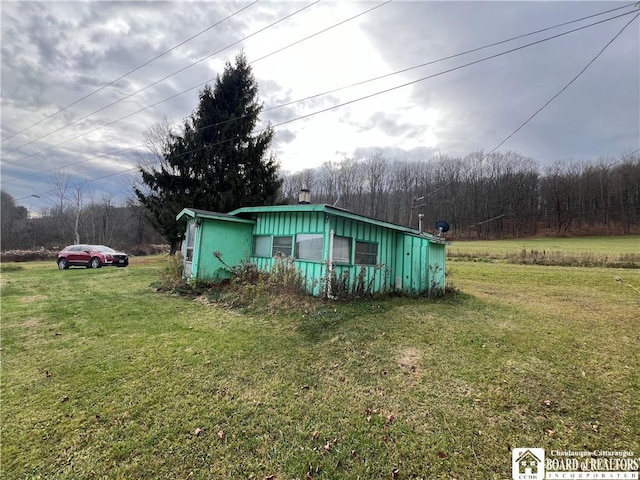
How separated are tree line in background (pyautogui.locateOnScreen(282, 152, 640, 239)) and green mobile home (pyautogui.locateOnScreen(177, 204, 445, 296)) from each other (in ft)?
84.7

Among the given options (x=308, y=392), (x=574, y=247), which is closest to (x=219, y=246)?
(x=308, y=392)

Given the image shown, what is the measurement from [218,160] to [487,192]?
1440 inches

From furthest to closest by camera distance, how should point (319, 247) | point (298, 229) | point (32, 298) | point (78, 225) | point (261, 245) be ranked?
point (78, 225) < point (261, 245) < point (32, 298) < point (298, 229) < point (319, 247)

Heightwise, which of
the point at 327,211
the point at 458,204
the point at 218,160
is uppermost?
the point at 458,204

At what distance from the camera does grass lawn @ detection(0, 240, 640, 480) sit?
8.31 ft

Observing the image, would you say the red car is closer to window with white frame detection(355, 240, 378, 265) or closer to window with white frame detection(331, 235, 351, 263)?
window with white frame detection(331, 235, 351, 263)

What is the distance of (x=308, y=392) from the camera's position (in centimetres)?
358

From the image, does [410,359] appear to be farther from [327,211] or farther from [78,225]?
[78,225]

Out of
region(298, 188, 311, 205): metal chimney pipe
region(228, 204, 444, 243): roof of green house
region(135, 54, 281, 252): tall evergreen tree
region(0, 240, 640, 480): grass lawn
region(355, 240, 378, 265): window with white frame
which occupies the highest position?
region(135, 54, 281, 252): tall evergreen tree

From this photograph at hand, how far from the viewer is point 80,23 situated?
9.59 m

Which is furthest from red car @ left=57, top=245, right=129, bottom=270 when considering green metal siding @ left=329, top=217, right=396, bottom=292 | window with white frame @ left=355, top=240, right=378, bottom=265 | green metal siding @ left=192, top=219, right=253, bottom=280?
window with white frame @ left=355, top=240, right=378, bottom=265

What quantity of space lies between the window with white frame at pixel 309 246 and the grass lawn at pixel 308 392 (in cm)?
195

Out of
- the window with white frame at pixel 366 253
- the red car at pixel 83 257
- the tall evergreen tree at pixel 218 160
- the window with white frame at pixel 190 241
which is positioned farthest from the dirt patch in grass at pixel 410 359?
the red car at pixel 83 257

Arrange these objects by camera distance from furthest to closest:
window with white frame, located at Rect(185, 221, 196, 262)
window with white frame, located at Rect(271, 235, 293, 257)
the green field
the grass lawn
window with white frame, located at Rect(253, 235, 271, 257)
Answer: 1. the green field
2. window with white frame, located at Rect(185, 221, 196, 262)
3. window with white frame, located at Rect(253, 235, 271, 257)
4. window with white frame, located at Rect(271, 235, 293, 257)
5. the grass lawn
